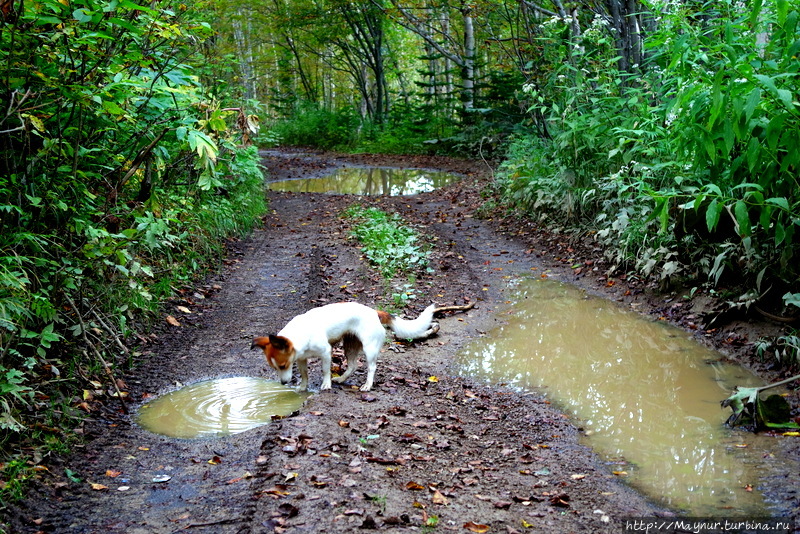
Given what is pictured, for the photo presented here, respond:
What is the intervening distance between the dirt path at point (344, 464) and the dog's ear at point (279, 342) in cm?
58

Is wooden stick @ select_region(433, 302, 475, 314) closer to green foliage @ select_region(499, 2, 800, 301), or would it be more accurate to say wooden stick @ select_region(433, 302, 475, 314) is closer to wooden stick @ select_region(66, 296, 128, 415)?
green foliage @ select_region(499, 2, 800, 301)

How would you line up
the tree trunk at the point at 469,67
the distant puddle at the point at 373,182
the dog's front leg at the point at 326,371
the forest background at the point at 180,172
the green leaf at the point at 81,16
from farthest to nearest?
the tree trunk at the point at 469,67 → the distant puddle at the point at 373,182 → the dog's front leg at the point at 326,371 → the forest background at the point at 180,172 → the green leaf at the point at 81,16

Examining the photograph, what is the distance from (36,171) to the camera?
552cm

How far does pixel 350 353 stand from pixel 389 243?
5.12 metres

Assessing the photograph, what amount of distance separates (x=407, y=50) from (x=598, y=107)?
31.8 metres

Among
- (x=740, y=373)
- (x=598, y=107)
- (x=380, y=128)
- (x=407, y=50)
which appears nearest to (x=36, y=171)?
(x=740, y=373)

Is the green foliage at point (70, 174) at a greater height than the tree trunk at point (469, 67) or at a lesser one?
lesser

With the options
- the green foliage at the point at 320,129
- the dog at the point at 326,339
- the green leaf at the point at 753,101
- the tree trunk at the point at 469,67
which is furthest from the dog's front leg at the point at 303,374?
the green foliage at the point at 320,129

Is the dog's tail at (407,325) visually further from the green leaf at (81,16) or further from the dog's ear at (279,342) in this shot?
the green leaf at (81,16)

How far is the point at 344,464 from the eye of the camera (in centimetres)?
425

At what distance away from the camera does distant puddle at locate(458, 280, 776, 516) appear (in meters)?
4.48

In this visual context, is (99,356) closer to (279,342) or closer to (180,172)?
(279,342)

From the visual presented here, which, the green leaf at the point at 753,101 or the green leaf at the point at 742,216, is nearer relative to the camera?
the green leaf at the point at 753,101

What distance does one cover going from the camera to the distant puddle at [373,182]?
62.6 feet
